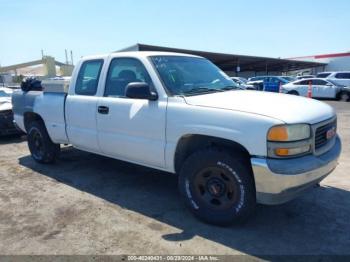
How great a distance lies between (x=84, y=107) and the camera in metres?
4.80

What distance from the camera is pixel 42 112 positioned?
570 centimetres

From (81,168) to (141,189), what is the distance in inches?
62.3

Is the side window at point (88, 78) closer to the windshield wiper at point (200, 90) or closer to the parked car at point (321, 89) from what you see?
the windshield wiper at point (200, 90)

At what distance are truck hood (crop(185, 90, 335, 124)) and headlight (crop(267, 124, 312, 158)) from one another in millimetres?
75

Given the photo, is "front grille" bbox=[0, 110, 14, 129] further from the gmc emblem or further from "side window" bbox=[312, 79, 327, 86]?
"side window" bbox=[312, 79, 327, 86]

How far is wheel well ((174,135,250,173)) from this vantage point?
3.42 meters

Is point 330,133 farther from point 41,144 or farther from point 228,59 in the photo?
point 228,59

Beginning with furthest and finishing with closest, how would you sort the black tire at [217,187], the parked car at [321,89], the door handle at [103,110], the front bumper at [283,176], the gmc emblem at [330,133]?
the parked car at [321,89]
the door handle at [103,110]
the gmc emblem at [330,133]
the black tire at [217,187]
the front bumper at [283,176]

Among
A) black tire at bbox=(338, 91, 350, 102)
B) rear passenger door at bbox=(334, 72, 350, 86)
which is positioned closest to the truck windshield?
black tire at bbox=(338, 91, 350, 102)

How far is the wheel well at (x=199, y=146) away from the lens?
3418mm

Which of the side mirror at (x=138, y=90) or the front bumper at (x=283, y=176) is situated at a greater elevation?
the side mirror at (x=138, y=90)

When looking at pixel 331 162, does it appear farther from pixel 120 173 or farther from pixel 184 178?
pixel 120 173

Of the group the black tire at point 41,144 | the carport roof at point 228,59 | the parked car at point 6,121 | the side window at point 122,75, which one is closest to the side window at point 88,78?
the side window at point 122,75

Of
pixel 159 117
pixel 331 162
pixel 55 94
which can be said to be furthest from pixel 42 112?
pixel 331 162
